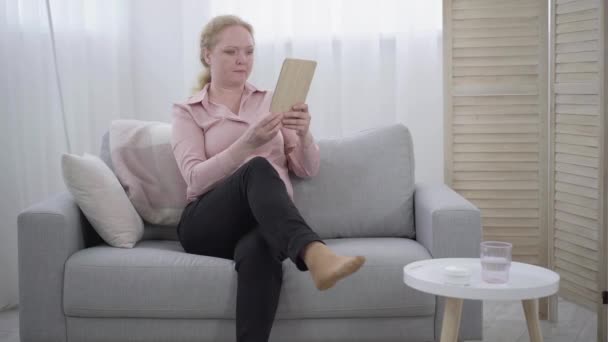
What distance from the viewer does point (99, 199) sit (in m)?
2.66

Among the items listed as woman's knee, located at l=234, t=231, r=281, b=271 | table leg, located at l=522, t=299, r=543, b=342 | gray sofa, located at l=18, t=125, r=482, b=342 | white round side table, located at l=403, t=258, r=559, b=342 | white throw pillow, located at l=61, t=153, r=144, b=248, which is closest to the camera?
→ white round side table, located at l=403, t=258, r=559, b=342

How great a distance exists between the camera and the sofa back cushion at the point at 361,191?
2.89 metres

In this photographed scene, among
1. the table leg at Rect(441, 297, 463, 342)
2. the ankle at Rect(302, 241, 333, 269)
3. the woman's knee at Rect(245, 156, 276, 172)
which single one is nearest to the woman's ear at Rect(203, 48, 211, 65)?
the woman's knee at Rect(245, 156, 276, 172)

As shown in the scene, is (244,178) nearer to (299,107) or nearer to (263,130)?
(263,130)

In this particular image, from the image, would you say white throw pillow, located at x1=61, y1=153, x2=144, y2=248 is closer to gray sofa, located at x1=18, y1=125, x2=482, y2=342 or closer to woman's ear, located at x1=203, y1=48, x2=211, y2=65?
gray sofa, located at x1=18, y1=125, x2=482, y2=342

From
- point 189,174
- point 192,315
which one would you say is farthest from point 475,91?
point 192,315

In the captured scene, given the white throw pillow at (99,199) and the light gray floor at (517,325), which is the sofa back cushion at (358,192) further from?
the light gray floor at (517,325)

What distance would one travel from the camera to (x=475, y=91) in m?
3.25

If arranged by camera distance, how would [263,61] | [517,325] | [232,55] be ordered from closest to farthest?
1. [232,55]
2. [517,325]
3. [263,61]

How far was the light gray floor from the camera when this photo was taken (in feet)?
9.48

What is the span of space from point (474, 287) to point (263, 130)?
85cm

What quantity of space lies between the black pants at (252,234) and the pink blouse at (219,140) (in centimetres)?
13

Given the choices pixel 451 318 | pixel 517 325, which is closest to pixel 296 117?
pixel 451 318

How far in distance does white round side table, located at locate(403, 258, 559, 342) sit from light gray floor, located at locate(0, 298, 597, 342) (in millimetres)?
710
